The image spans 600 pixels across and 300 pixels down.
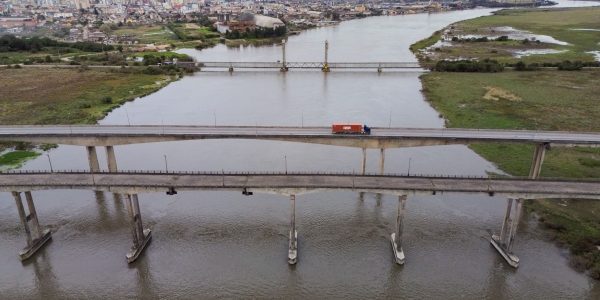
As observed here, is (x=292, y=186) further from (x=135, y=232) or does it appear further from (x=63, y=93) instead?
(x=63, y=93)

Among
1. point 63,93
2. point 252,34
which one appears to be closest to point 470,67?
point 63,93

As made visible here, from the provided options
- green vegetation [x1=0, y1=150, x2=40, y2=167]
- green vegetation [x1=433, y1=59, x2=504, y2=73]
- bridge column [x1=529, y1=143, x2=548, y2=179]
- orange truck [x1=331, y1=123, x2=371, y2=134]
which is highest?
orange truck [x1=331, y1=123, x2=371, y2=134]

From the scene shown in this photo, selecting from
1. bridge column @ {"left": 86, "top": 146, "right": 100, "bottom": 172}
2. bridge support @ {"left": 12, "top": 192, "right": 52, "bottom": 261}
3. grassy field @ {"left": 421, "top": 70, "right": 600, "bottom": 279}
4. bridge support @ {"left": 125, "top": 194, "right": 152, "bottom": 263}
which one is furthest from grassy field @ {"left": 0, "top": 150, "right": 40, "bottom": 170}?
grassy field @ {"left": 421, "top": 70, "right": 600, "bottom": 279}

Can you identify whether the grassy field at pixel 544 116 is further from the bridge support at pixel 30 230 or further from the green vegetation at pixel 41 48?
the green vegetation at pixel 41 48

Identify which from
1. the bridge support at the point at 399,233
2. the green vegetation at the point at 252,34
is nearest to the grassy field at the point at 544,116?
the bridge support at the point at 399,233

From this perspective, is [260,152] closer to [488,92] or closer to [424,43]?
[488,92]

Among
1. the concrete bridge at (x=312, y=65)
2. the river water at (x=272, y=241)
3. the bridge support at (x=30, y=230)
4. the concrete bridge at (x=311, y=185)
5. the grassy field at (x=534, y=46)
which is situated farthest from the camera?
the grassy field at (x=534, y=46)

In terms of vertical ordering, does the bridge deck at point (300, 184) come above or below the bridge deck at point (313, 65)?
above

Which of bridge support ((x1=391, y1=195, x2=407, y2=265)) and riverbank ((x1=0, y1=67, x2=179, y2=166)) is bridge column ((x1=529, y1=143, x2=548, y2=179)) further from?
riverbank ((x1=0, y1=67, x2=179, y2=166))
